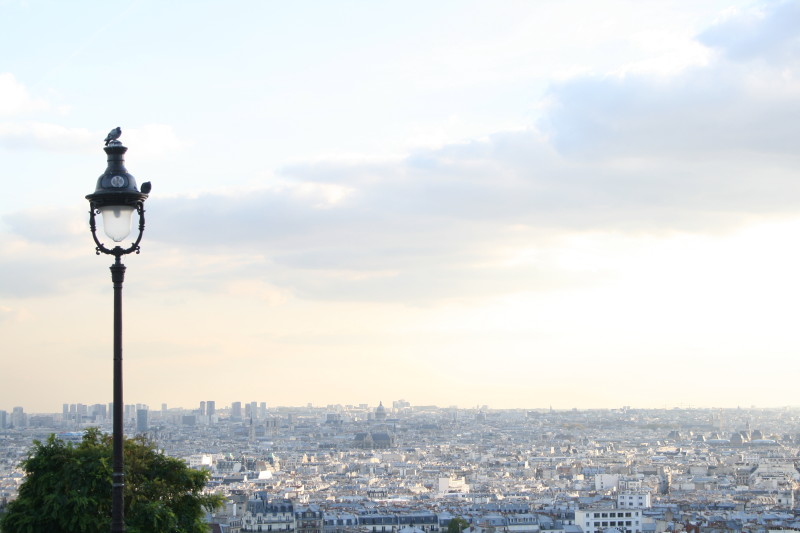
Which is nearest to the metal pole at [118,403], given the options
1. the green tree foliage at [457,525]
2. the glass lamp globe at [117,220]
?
the glass lamp globe at [117,220]

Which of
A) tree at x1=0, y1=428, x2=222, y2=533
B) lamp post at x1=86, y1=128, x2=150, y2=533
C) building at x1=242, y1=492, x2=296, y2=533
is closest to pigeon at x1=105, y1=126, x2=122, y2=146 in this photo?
lamp post at x1=86, y1=128, x2=150, y2=533

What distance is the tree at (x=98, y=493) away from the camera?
25359 mm

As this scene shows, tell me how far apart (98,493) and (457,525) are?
57.1 metres

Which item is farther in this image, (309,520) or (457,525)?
(309,520)

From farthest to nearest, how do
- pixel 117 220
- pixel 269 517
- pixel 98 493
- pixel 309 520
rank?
pixel 309 520, pixel 269 517, pixel 98 493, pixel 117 220

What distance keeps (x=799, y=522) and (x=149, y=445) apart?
206 feet

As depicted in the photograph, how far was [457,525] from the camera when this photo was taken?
3204 inches

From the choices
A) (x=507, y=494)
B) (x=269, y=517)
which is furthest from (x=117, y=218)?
(x=507, y=494)

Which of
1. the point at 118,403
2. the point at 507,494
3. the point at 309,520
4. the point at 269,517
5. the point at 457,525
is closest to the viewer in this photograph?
the point at 118,403

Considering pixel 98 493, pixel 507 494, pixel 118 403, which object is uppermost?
pixel 118 403

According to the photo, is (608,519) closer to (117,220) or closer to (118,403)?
(118,403)

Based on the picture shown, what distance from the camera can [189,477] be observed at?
27.5 m

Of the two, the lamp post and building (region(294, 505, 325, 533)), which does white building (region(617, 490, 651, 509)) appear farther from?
the lamp post

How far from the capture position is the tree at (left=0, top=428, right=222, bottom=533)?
25.4m
